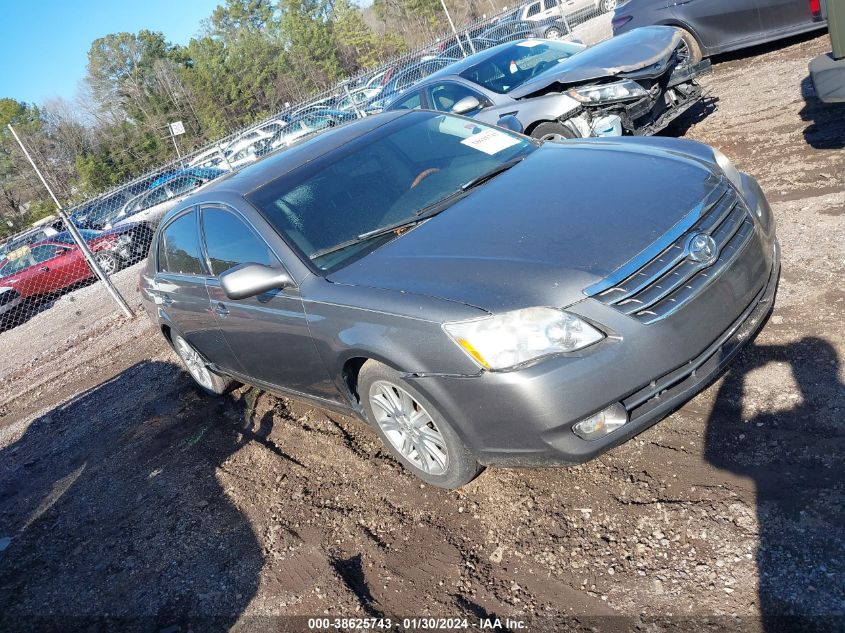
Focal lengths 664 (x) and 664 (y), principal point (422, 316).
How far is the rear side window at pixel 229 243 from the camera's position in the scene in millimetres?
3799

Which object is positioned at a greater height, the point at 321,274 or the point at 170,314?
the point at 321,274

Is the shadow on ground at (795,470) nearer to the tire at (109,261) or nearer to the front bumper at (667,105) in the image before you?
the front bumper at (667,105)

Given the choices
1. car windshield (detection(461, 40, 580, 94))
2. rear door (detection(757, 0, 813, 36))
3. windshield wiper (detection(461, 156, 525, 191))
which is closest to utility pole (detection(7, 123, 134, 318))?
car windshield (detection(461, 40, 580, 94))

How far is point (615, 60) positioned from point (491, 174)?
3.77 m

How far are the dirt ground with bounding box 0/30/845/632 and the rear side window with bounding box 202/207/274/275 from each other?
131 cm

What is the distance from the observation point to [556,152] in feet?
13.3

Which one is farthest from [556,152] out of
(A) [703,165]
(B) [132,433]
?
(B) [132,433]

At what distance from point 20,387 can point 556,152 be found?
338 inches

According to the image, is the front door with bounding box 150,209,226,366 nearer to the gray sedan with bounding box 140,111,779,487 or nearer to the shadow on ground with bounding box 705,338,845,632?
the gray sedan with bounding box 140,111,779,487

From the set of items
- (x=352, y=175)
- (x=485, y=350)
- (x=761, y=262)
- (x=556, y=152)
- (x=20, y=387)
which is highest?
(x=352, y=175)

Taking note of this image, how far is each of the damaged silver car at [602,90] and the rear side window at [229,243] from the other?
2.87 meters

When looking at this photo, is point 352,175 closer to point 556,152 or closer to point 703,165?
point 556,152

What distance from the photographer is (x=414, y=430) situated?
10.7ft

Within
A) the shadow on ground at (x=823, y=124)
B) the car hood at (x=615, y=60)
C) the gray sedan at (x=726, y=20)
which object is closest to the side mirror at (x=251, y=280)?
the car hood at (x=615, y=60)
